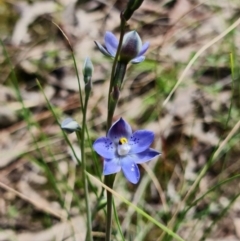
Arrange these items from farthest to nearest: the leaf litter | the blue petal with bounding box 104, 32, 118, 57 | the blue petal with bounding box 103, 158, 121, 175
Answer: the leaf litter → the blue petal with bounding box 104, 32, 118, 57 → the blue petal with bounding box 103, 158, 121, 175

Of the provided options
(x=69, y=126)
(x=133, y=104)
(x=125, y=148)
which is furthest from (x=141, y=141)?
(x=133, y=104)

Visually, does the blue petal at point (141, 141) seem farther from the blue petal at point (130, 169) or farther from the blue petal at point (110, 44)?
the blue petal at point (110, 44)

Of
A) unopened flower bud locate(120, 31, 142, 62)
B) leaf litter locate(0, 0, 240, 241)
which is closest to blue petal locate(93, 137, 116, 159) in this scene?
unopened flower bud locate(120, 31, 142, 62)

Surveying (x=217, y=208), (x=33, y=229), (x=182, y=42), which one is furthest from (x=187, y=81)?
(x=33, y=229)

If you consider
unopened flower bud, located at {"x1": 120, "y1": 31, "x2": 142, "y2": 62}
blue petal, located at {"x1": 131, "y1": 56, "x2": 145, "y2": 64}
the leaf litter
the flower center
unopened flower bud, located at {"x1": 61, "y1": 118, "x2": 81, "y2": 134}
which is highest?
unopened flower bud, located at {"x1": 120, "y1": 31, "x2": 142, "y2": 62}

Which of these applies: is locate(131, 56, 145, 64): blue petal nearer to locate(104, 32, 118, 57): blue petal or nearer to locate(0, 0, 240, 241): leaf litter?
locate(104, 32, 118, 57): blue petal

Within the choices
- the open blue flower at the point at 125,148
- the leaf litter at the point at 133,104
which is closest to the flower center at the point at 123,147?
the open blue flower at the point at 125,148

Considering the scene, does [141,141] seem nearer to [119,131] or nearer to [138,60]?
[119,131]
